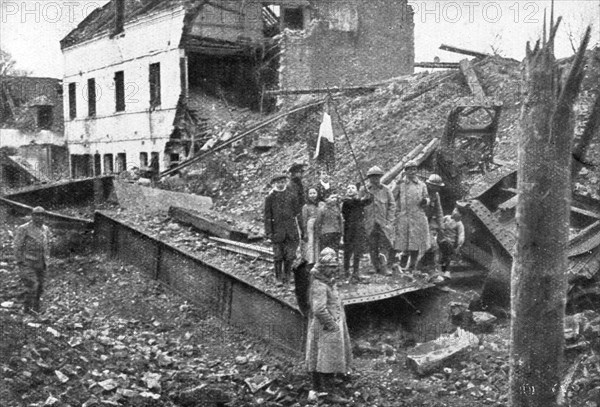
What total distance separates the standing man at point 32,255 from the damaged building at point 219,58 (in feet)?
43.7

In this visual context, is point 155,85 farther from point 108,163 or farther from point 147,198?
point 147,198

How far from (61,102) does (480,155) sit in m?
28.5

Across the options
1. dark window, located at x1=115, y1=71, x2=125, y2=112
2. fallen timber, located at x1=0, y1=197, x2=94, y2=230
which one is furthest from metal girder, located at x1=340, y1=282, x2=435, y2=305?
dark window, located at x1=115, y1=71, x2=125, y2=112

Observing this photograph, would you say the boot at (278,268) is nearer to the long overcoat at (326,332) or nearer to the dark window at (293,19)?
the long overcoat at (326,332)

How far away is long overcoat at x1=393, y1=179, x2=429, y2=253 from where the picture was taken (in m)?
10.4

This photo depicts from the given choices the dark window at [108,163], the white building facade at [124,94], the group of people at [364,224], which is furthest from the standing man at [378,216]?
the dark window at [108,163]

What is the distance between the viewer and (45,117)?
34969 mm

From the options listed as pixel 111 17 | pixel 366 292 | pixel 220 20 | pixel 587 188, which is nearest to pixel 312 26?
pixel 220 20

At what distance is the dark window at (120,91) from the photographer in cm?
2847

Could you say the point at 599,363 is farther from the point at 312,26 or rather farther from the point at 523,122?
the point at 312,26

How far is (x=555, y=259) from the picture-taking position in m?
5.48

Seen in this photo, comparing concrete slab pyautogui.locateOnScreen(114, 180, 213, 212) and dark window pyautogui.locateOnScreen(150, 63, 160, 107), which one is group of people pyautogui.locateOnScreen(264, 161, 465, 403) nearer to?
concrete slab pyautogui.locateOnScreen(114, 180, 213, 212)

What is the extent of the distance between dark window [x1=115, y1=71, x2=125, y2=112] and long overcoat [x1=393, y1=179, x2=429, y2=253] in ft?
66.1

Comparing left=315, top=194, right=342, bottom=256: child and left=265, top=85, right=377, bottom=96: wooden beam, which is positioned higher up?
left=265, top=85, right=377, bottom=96: wooden beam
